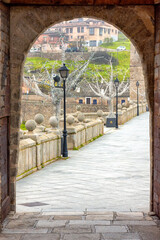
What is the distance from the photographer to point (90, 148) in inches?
692

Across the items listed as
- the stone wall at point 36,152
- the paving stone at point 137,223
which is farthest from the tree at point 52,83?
the paving stone at point 137,223

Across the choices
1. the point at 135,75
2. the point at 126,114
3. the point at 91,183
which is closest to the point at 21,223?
the point at 91,183

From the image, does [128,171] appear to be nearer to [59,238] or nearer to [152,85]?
[152,85]

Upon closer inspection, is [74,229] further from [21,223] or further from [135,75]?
[135,75]

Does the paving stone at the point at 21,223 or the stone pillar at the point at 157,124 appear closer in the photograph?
the paving stone at the point at 21,223

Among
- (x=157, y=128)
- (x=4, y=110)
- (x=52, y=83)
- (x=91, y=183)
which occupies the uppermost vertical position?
(x=52, y=83)

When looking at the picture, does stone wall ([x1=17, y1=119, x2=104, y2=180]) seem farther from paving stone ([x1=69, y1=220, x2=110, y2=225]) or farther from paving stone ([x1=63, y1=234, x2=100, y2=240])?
paving stone ([x1=63, y1=234, x2=100, y2=240])

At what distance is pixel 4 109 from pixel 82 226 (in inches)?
87.8

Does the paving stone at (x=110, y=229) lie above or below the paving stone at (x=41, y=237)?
above

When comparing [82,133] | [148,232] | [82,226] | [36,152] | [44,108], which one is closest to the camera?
[148,232]

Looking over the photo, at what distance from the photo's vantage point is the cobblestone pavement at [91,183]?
8406 millimetres

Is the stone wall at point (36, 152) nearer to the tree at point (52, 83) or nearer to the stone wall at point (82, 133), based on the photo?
the stone wall at point (82, 133)

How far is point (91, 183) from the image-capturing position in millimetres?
10695

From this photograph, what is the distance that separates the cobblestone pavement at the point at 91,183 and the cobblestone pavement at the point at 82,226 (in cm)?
63
